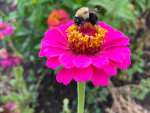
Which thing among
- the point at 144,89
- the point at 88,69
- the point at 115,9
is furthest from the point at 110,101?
the point at 88,69

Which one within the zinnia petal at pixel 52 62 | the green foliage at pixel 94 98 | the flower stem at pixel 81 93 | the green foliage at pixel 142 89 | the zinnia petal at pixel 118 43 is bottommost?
the green foliage at pixel 94 98

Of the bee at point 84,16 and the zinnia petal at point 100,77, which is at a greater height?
the bee at point 84,16

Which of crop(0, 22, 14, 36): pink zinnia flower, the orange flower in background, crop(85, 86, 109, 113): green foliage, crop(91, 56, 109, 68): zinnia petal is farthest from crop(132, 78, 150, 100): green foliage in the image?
crop(0, 22, 14, 36): pink zinnia flower

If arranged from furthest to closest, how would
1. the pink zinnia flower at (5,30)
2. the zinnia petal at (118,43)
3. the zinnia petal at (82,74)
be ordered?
1. the pink zinnia flower at (5,30)
2. the zinnia petal at (118,43)
3. the zinnia petal at (82,74)

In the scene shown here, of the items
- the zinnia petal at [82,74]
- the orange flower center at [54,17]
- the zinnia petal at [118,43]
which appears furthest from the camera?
the orange flower center at [54,17]

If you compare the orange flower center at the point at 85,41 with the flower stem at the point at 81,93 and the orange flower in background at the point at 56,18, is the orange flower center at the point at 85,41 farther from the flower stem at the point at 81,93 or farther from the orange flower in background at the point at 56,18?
the orange flower in background at the point at 56,18

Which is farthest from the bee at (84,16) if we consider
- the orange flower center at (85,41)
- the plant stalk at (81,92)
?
the plant stalk at (81,92)

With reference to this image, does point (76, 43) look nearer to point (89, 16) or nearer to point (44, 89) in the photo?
point (89, 16)

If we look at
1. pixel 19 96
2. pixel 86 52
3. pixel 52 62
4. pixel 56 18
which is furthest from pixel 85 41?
pixel 19 96

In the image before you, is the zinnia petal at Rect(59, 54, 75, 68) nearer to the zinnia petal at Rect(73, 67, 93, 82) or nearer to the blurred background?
the zinnia petal at Rect(73, 67, 93, 82)
